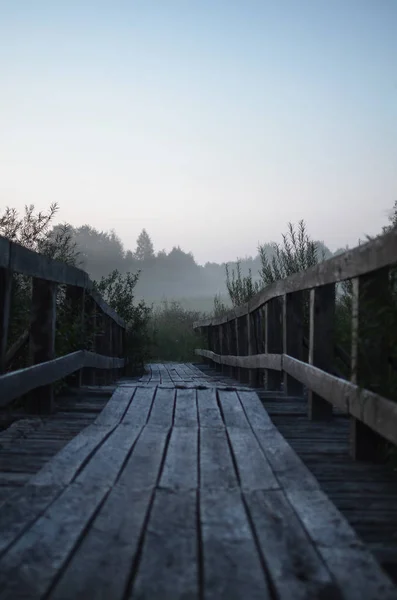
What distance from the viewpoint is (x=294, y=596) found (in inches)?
70.2

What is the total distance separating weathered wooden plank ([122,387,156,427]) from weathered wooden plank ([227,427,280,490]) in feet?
2.18

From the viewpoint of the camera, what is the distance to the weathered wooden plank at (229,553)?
182 centimetres

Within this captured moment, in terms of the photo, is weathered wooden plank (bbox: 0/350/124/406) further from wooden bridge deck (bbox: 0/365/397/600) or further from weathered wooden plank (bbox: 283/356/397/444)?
weathered wooden plank (bbox: 283/356/397/444)

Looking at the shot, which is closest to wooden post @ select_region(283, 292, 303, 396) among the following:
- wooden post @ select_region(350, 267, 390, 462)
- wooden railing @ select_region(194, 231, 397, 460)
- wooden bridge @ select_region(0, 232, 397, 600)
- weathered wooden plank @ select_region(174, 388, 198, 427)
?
wooden railing @ select_region(194, 231, 397, 460)

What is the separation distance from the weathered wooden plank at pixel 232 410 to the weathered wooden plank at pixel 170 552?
1712mm

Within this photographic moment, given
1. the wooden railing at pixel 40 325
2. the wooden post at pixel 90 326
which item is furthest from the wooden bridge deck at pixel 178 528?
the wooden post at pixel 90 326

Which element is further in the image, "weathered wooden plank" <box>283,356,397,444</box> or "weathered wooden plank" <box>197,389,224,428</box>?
"weathered wooden plank" <box>197,389,224,428</box>

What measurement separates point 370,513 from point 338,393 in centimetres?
120

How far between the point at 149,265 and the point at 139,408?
113319 millimetres

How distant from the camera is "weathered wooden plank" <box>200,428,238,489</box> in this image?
114 inches

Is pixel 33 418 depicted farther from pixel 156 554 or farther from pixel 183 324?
pixel 183 324

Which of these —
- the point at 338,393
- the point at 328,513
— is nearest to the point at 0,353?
the point at 338,393

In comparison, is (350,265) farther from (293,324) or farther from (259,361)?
(259,361)

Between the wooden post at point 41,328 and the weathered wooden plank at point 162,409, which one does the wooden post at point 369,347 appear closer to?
the weathered wooden plank at point 162,409
